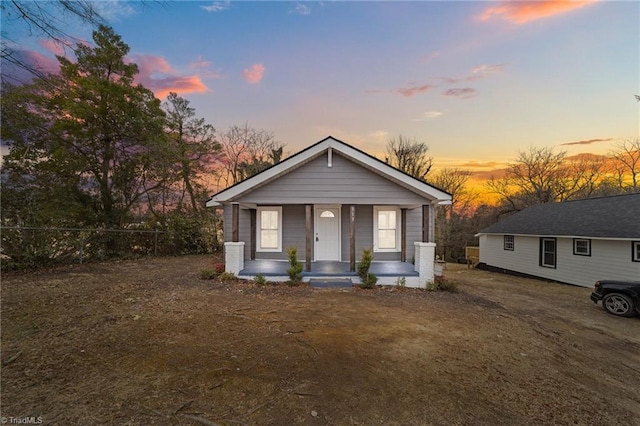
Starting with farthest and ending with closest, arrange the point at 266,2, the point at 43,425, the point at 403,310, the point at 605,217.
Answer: the point at 605,217 → the point at 266,2 → the point at 403,310 → the point at 43,425

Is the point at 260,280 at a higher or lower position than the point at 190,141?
lower

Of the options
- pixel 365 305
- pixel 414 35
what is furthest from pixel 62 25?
pixel 414 35

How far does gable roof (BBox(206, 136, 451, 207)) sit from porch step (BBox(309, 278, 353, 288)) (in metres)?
3.79

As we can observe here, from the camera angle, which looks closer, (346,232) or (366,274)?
(366,274)

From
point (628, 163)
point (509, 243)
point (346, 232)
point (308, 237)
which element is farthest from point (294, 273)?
point (628, 163)

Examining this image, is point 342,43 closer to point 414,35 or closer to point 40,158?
point 414,35

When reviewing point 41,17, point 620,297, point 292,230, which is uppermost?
point 41,17

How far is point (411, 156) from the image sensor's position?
25.9m

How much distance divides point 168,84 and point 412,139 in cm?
2064

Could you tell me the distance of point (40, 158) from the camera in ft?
37.7

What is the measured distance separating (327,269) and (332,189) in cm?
291

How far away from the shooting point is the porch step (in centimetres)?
850

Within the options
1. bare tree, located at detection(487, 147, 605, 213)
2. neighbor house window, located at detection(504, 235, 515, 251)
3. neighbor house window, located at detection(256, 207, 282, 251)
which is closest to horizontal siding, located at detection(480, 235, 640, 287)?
neighbor house window, located at detection(504, 235, 515, 251)

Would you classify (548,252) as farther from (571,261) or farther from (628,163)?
(628,163)
